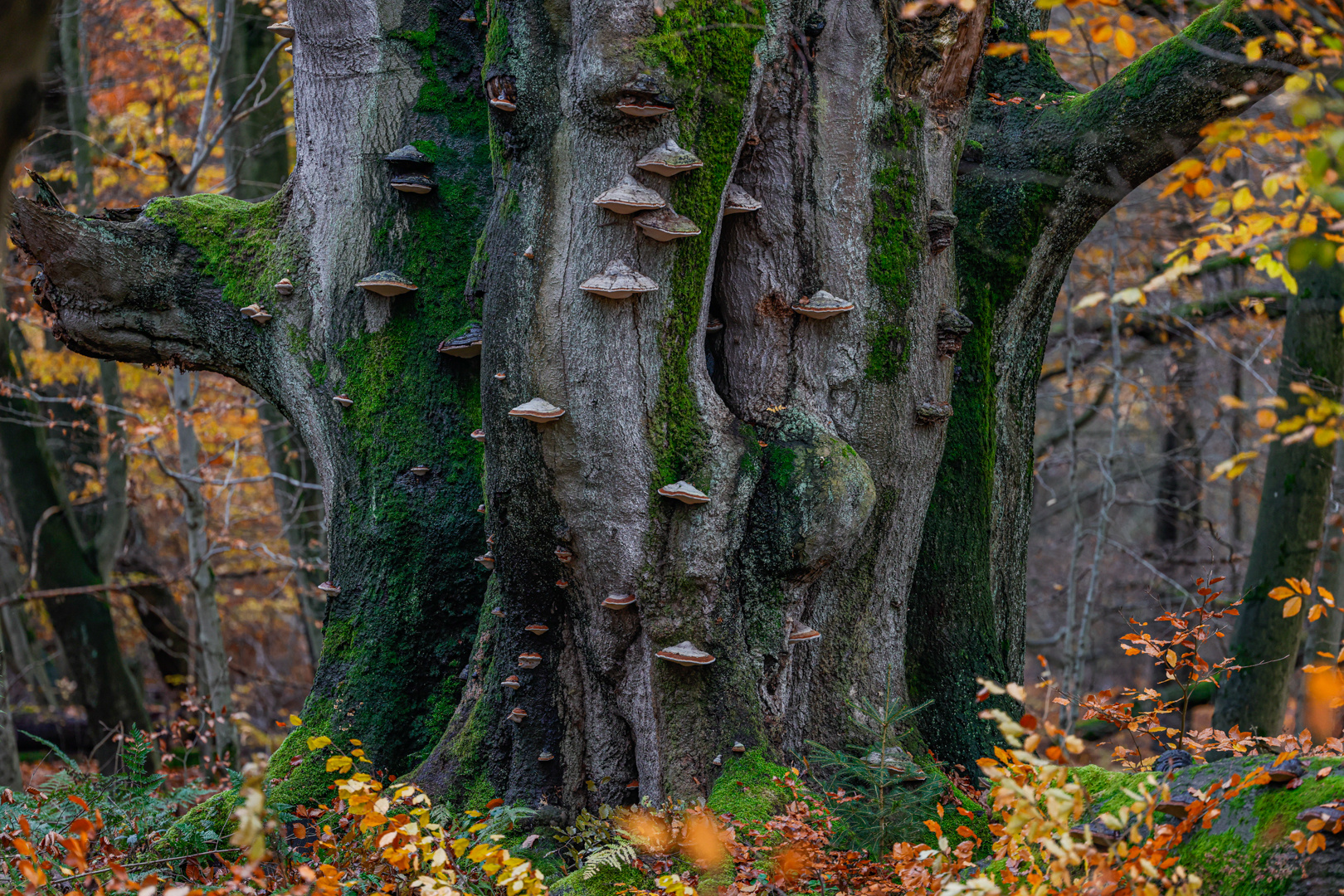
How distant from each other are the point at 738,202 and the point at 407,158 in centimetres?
181

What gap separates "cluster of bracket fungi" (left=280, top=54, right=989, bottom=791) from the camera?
136 inches

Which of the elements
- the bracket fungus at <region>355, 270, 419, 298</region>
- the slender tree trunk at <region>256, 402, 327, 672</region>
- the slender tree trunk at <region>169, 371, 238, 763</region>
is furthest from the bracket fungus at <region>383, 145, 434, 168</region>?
the slender tree trunk at <region>256, 402, 327, 672</region>

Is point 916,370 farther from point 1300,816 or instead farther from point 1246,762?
point 1300,816

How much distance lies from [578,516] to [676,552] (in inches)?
16.8

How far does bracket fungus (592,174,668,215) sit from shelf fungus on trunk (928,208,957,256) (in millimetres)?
1449

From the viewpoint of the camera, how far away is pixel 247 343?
493 cm

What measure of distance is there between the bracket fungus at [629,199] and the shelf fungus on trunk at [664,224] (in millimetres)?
35

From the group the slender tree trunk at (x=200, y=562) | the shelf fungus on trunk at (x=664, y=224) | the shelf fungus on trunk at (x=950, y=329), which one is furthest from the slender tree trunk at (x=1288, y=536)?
the slender tree trunk at (x=200, y=562)

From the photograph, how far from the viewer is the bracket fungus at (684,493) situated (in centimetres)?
359

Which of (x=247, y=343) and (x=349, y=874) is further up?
(x=247, y=343)

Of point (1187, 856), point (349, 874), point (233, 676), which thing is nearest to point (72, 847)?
point (349, 874)

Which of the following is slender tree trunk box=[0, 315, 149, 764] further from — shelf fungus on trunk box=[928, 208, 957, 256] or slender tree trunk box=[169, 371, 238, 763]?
shelf fungus on trunk box=[928, 208, 957, 256]

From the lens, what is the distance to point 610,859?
3242 mm

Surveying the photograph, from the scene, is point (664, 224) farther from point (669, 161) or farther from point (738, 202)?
point (738, 202)
